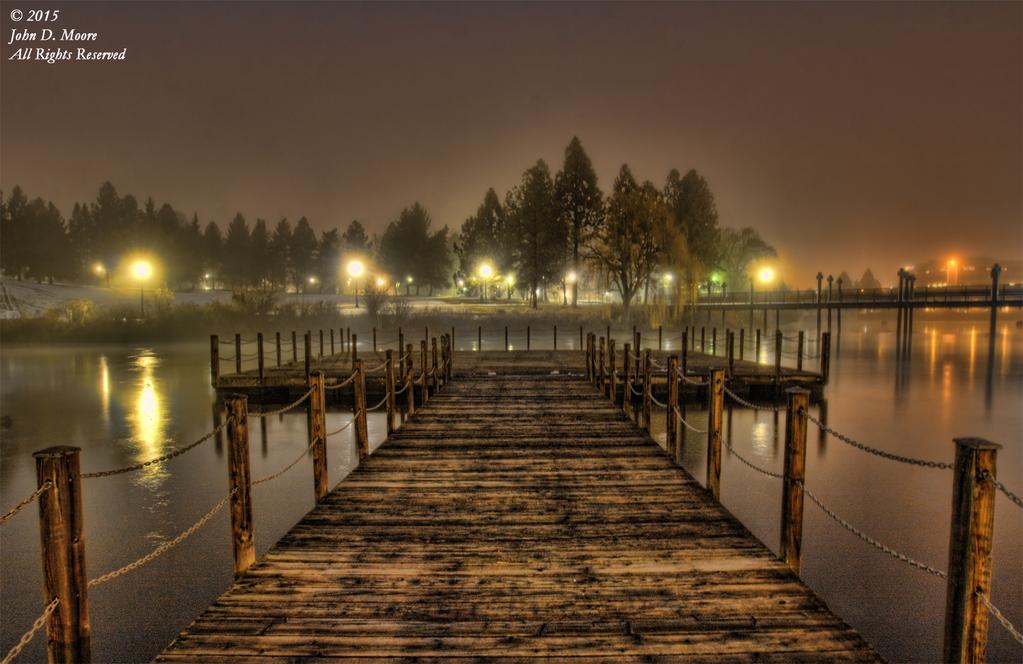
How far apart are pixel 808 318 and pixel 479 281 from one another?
59083 millimetres

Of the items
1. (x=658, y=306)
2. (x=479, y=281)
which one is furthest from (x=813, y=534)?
(x=479, y=281)

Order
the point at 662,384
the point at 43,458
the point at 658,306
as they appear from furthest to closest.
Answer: the point at 658,306 < the point at 662,384 < the point at 43,458

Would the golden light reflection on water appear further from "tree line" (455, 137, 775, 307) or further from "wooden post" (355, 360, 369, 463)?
"tree line" (455, 137, 775, 307)

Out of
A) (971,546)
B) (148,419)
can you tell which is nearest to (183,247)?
(148,419)

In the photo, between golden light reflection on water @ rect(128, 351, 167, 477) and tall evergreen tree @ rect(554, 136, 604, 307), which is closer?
golden light reflection on water @ rect(128, 351, 167, 477)

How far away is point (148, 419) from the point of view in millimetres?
21203

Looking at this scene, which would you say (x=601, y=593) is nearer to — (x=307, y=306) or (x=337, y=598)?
(x=337, y=598)

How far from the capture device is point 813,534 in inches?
422

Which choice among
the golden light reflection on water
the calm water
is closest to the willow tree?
the calm water

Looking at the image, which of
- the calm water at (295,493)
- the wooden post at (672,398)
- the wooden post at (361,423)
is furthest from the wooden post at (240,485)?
the wooden post at (672,398)

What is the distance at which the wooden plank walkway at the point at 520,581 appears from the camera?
173 inches

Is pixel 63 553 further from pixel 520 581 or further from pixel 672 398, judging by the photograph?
pixel 672 398

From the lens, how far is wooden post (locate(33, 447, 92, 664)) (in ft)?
13.6

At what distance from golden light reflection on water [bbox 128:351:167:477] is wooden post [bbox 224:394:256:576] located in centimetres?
970
